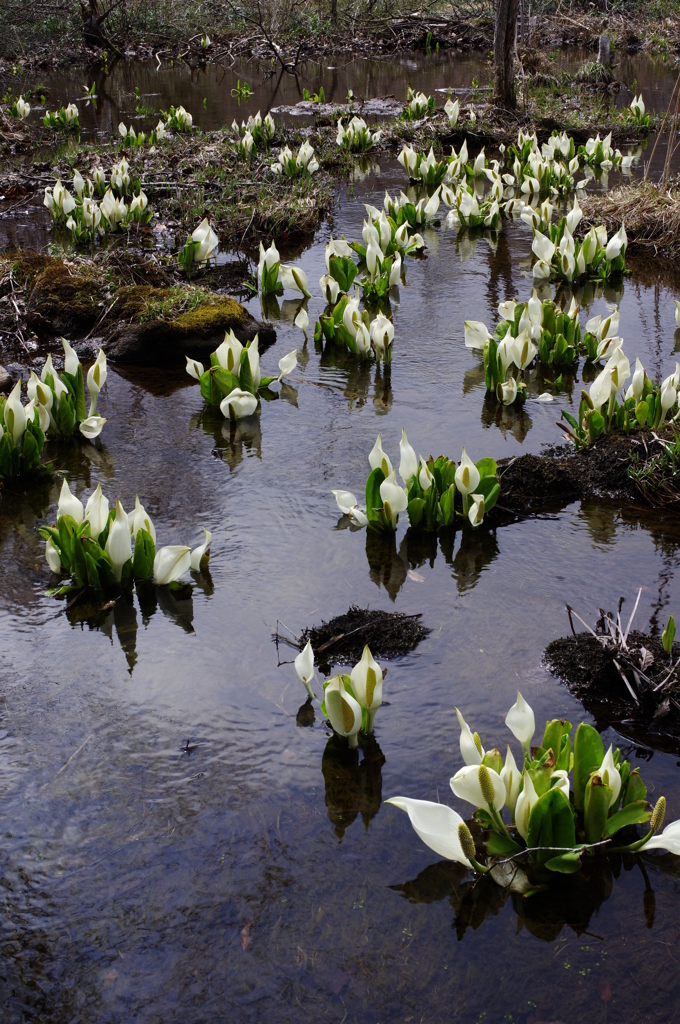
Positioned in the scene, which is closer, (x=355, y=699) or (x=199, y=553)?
(x=355, y=699)

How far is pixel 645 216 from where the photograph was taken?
7395 millimetres

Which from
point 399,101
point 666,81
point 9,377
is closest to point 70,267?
point 9,377

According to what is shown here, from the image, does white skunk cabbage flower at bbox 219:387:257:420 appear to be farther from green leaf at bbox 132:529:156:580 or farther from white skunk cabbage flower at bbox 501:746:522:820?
white skunk cabbage flower at bbox 501:746:522:820

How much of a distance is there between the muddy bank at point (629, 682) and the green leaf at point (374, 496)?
1015mm

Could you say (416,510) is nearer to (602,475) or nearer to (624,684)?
(602,475)

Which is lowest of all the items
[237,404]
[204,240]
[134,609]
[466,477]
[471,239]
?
[134,609]

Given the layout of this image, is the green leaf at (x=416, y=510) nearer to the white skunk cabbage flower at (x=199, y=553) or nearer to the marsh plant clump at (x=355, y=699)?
the white skunk cabbage flower at (x=199, y=553)

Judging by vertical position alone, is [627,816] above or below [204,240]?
below

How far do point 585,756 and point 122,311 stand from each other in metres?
4.73

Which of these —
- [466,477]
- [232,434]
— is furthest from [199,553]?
[232,434]

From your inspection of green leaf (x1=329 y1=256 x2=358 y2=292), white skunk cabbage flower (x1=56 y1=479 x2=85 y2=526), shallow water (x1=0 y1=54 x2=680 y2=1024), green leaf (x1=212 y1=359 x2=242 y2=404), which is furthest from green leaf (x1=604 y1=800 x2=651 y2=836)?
green leaf (x1=329 y1=256 x2=358 y2=292)

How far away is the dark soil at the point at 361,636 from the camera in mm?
2977

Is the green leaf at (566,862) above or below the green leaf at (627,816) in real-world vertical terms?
below

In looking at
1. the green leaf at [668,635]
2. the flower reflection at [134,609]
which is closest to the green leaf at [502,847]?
the green leaf at [668,635]
